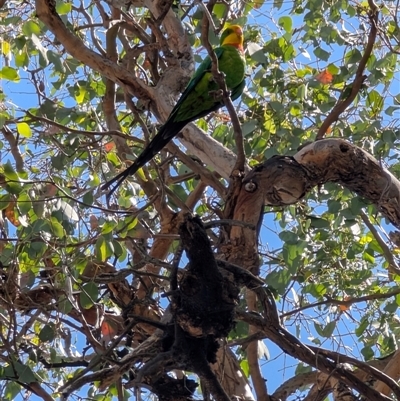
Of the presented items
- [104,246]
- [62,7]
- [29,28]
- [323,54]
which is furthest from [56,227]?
[323,54]

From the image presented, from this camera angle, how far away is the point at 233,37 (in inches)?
130

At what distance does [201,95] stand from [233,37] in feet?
2.41

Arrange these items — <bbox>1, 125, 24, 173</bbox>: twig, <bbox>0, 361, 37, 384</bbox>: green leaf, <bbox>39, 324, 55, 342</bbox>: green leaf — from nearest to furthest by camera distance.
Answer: <bbox>0, 361, 37, 384</bbox>: green leaf → <bbox>39, 324, 55, 342</bbox>: green leaf → <bbox>1, 125, 24, 173</bbox>: twig

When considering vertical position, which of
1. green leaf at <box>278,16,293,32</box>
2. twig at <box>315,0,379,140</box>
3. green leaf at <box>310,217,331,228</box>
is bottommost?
green leaf at <box>310,217,331,228</box>

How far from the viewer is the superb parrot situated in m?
2.38

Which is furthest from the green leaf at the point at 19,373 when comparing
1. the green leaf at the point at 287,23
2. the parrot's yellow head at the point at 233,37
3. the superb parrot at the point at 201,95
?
the parrot's yellow head at the point at 233,37

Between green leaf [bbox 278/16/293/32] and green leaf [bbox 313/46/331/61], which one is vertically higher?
green leaf [bbox 278/16/293/32]

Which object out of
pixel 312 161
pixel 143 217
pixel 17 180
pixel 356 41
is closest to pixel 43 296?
pixel 143 217

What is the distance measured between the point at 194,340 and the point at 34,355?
3.74 ft

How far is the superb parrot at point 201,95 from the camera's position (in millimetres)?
2381

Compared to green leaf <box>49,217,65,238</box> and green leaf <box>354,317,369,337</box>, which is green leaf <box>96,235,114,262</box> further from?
green leaf <box>354,317,369,337</box>

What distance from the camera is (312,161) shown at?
2.06 m

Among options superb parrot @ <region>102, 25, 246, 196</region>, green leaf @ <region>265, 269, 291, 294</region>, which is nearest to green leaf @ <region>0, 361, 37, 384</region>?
superb parrot @ <region>102, 25, 246, 196</region>

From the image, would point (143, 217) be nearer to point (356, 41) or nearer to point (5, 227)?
point (5, 227)
